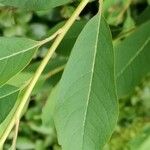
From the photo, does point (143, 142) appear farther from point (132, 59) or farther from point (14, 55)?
point (14, 55)

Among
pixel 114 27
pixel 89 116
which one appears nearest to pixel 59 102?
pixel 89 116

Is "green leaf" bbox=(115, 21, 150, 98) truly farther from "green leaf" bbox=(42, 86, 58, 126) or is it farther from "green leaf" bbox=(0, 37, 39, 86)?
"green leaf" bbox=(0, 37, 39, 86)

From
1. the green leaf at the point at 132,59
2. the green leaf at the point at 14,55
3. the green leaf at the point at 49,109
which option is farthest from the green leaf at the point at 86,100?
the green leaf at the point at 49,109

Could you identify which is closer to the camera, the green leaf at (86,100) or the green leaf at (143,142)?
the green leaf at (86,100)

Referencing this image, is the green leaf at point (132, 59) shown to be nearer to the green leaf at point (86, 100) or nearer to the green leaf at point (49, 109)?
the green leaf at point (49, 109)

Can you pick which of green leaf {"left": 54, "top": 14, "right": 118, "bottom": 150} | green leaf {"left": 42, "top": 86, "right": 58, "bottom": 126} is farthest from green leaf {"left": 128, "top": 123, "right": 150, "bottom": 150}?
green leaf {"left": 54, "top": 14, "right": 118, "bottom": 150}

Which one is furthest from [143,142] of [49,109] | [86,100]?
[86,100]

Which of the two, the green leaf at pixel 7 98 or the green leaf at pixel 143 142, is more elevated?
the green leaf at pixel 7 98

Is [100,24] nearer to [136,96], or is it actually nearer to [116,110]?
[116,110]
